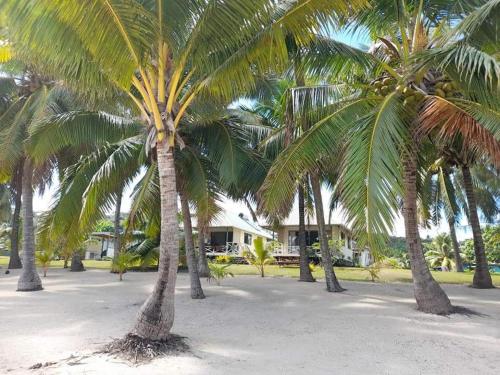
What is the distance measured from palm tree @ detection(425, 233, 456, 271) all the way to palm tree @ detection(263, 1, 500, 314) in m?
29.2

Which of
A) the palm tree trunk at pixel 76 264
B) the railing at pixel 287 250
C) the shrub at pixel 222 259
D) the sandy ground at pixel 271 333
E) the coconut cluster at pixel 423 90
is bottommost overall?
the sandy ground at pixel 271 333

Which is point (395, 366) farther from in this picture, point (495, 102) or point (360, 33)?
point (360, 33)

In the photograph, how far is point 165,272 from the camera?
641 centimetres

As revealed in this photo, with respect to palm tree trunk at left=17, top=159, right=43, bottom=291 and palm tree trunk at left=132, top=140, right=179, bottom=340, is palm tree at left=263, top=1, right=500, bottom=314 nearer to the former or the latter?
palm tree trunk at left=132, top=140, right=179, bottom=340

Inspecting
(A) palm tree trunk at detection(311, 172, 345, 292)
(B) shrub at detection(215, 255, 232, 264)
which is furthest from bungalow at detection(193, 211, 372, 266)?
(A) palm tree trunk at detection(311, 172, 345, 292)

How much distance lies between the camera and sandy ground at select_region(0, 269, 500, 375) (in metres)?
5.39

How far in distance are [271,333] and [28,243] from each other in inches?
384

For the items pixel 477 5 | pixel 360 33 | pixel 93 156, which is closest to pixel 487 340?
pixel 477 5

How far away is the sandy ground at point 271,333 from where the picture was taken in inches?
212

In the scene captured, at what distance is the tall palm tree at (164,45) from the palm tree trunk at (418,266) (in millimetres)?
3916

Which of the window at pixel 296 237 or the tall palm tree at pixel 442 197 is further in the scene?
the window at pixel 296 237

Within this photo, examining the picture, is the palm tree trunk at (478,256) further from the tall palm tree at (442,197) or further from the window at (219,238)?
the window at (219,238)

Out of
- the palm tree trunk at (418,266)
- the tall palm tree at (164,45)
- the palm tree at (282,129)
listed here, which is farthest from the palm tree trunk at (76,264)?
the palm tree trunk at (418,266)

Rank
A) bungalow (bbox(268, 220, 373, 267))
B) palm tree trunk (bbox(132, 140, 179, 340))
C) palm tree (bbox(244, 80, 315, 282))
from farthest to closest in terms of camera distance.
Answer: bungalow (bbox(268, 220, 373, 267))
palm tree (bbox(244, 80, 315, 282))
palm tree trunk (bbox(132, 140, 179, 340))
